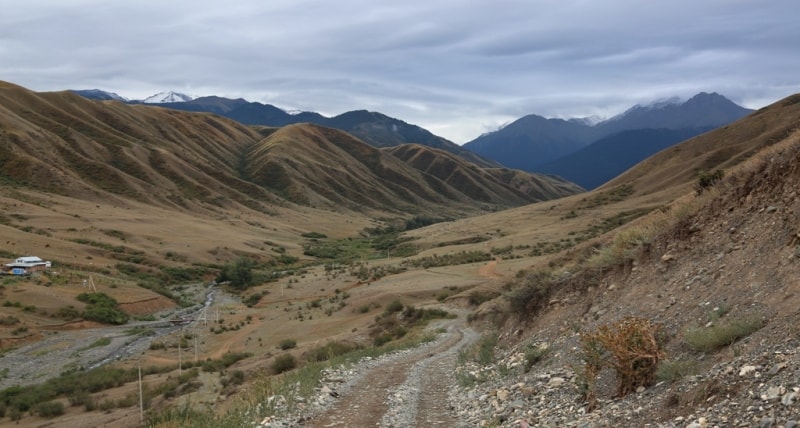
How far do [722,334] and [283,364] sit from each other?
20087 mm

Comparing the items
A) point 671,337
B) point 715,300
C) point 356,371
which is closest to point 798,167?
point 715,300

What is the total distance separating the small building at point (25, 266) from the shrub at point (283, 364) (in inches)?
1672

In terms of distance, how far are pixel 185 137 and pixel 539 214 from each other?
137666mm

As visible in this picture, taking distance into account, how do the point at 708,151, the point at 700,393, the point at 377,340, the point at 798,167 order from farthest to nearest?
the point at 708,151, the point at 377,340, the point at 798,167, the point at 700,393

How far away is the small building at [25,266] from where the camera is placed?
5488 cm

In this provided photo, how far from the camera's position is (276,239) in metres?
111

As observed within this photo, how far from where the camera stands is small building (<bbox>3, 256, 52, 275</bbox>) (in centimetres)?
5488

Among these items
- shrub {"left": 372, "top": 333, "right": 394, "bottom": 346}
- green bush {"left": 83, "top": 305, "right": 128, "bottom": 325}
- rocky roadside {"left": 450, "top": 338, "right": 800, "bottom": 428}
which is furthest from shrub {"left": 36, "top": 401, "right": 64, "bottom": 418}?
green bush {"left": 83, "top": 305, "right": 128, "bottom": 325}

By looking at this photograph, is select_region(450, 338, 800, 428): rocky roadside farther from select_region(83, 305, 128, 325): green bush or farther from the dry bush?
select_region(83, 305, 128, 325): green bush

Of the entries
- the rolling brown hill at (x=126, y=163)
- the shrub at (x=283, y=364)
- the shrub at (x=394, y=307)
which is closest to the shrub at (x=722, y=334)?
the shrub at (x=283, y=364)

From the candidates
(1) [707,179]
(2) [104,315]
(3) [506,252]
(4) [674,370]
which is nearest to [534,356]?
(4) [674,370]

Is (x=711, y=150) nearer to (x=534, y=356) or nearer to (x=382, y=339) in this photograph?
(x=382, y=339)

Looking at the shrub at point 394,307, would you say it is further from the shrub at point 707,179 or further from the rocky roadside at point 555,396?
the shrub at point 707,179

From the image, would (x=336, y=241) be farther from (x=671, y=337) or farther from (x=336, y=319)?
(x=671, y=337)
